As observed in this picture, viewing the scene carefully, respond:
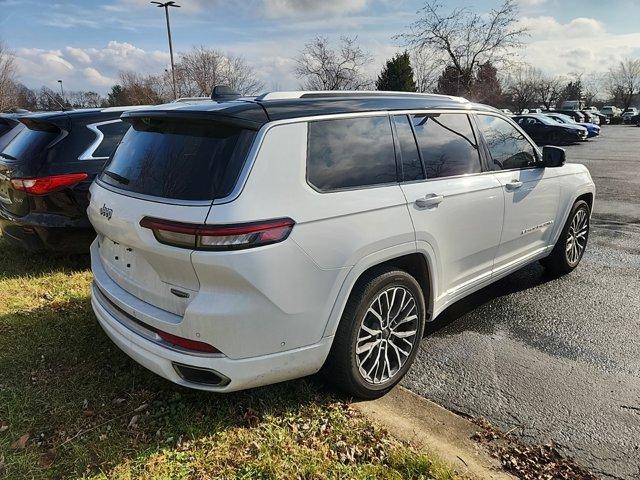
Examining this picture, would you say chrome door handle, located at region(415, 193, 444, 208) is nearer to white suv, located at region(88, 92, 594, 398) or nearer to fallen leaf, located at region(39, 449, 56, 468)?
white suv, located at region(88, 92, 594, 398)

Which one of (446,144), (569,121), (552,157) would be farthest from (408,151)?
(569,121)

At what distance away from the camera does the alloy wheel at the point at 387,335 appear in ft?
9.66

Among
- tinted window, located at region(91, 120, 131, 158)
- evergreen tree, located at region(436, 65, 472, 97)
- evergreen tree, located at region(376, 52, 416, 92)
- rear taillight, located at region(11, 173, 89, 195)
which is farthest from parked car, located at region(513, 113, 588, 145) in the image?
rear taillight, located at region(11, 173, 89, 195)

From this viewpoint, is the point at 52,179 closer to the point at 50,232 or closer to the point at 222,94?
the point at 50,232

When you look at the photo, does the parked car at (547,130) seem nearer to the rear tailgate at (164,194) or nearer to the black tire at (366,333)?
the black tire at (366,333)

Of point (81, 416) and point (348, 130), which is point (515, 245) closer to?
point (348, 130)

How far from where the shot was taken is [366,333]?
116 inches

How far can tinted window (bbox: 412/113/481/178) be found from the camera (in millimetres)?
3385

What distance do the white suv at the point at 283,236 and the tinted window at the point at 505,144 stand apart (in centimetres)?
52

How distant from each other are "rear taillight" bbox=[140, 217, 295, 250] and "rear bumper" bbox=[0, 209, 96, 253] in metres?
2.91

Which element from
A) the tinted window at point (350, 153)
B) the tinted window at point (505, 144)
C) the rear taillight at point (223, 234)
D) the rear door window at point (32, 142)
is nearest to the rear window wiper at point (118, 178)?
the rear taillight at point (223, 234)

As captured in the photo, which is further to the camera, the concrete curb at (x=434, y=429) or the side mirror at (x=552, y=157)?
the side mirror at (x=552, y=157)

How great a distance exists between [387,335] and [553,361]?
4.64 feet

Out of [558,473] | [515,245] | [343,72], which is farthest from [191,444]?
[343,72]
